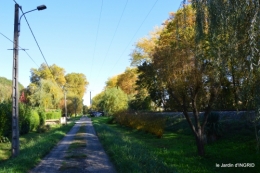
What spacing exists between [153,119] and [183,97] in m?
10.8

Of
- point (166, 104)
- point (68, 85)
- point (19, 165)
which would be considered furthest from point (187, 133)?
point (68, 85)

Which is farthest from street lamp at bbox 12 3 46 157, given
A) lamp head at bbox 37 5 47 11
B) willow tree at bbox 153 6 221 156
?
willow tree at bbox 153 6 221 156

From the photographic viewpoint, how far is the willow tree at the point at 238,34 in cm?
515

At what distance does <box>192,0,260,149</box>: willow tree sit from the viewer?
5.15 metres

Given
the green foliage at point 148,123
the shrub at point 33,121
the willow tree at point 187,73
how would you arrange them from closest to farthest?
1. the willow tree at point 187,73
2. the green foliage at point 148,123
3. the shrub at point 33,121

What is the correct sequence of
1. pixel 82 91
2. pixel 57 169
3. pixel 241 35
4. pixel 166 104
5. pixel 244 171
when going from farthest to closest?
pixel 82 91, pixel 166 104, pixel 57 169, pixel 244 171, pixel 241 35

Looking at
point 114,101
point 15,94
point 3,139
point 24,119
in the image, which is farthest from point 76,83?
point 15,94

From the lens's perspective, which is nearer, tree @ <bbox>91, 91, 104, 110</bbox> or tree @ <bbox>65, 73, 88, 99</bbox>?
tree @ <bbox>91, 91, 104, 110</bbox>

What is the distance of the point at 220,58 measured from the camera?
622cm

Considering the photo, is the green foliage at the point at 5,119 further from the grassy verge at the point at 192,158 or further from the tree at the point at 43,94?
the tree at the point at 43,94

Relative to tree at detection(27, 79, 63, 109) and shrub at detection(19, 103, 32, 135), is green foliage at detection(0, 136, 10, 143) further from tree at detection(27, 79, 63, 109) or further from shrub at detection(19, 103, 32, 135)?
tree at detection(27, 79, 63, 109)

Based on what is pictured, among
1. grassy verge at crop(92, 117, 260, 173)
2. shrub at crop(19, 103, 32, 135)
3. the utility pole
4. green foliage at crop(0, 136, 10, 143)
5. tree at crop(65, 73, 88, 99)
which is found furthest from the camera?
tree at crop(65, 73, 88, 99)

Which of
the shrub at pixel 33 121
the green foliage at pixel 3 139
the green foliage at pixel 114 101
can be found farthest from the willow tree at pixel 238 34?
the green foliage at pixel 114 101

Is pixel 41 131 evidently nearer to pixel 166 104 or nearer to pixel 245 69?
pixel 166 104
